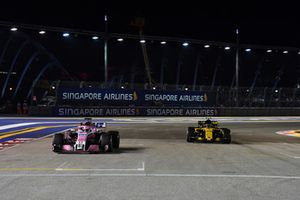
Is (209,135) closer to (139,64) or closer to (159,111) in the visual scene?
(159,111)

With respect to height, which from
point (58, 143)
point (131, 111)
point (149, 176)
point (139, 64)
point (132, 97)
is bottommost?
point (149, 176)

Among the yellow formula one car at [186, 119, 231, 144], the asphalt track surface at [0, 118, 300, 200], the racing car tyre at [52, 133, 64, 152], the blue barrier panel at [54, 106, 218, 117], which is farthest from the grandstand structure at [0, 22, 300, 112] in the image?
the asphalt track surface at [0, 118, 300, 200]

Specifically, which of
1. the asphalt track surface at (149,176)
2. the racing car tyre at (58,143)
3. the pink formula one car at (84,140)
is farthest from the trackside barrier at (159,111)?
the racing car tyre at (58,143)

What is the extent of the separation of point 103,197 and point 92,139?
22.2ft

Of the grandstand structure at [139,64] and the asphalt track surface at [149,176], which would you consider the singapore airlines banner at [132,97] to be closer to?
the grandstand structure at [139,64]

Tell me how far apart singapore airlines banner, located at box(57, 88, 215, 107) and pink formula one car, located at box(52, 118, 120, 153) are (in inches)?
926

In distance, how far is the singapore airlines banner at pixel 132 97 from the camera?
120 feet

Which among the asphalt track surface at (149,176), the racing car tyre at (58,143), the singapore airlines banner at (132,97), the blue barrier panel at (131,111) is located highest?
the singapore airlines banner at (132,97)

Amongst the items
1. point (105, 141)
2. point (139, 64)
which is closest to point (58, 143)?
point (105, 141)

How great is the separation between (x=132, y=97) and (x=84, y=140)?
2623 cm

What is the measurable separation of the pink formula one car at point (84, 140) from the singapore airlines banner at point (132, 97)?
23511 mm

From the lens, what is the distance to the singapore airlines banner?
120ft

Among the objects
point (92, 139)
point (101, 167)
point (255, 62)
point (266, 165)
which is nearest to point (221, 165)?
point (266, 165)

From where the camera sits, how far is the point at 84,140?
41.0ft
